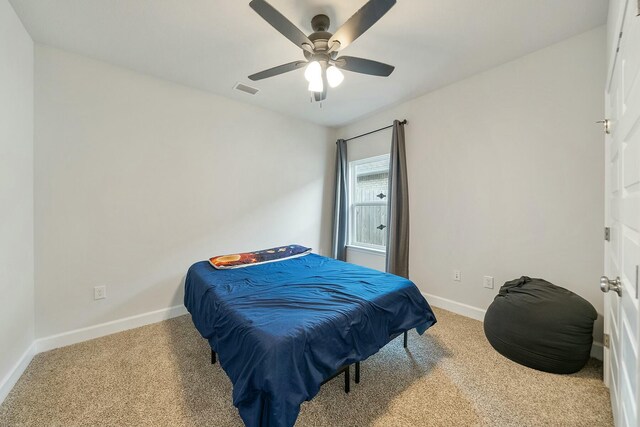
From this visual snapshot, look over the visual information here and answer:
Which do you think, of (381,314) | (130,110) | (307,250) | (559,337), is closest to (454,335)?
(559,337)

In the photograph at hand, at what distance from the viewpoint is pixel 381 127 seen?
136 inches

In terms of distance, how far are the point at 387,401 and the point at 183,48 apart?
2961 millimetres

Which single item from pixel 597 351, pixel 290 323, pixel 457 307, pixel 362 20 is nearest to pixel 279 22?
pixel 362 20

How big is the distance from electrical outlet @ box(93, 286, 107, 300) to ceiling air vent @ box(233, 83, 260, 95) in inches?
91.8

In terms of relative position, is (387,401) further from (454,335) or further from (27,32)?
(27,32)

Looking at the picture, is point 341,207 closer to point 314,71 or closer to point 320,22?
point 314,71

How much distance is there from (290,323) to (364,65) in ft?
5.68

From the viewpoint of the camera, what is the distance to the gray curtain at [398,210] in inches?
121

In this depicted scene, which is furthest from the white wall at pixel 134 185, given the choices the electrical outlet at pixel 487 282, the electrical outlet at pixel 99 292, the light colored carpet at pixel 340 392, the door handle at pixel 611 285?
the door handle at pixel 611 285

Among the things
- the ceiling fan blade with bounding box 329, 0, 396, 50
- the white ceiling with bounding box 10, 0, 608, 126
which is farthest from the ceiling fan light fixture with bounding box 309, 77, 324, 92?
the white ceiling with bounding box 10, 0, 608, 126

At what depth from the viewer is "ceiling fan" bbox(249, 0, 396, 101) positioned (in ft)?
4.41

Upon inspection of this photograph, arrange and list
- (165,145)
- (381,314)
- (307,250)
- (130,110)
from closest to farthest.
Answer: (381,314) < (130,110) < (165,145) < (307,250)

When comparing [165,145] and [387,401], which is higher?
[165,145]

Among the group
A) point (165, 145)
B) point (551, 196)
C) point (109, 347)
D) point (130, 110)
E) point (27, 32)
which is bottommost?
point (109, 347)
